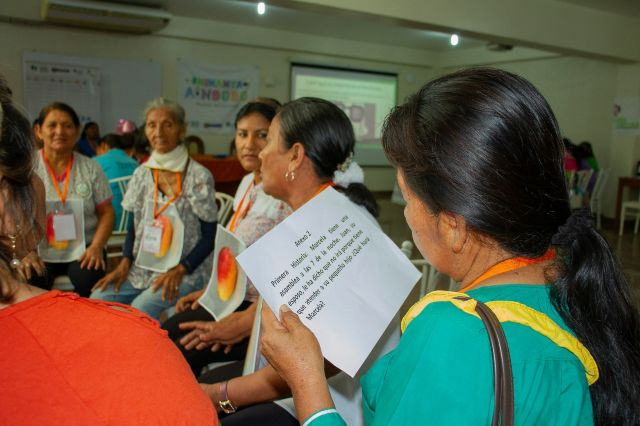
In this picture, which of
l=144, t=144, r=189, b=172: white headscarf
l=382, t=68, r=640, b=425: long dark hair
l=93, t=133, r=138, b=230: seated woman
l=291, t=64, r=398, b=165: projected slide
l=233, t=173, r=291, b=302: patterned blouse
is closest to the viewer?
l=382, t=68, r=640, b=425: long dark hair

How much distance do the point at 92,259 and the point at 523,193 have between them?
2.36 m

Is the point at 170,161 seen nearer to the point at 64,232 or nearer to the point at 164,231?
the point at 164,231

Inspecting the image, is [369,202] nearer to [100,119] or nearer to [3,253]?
[3,253]

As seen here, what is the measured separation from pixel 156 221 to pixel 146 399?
6.19 feet

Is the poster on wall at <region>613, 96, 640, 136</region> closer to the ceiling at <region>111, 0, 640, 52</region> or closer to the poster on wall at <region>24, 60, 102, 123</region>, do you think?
the ceiling at <region>111, 0, 640, 52</region>

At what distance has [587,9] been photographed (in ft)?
22.0

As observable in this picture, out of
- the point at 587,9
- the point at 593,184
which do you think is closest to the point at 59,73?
the point at 587,9

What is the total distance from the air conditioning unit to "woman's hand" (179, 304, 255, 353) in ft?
20.3

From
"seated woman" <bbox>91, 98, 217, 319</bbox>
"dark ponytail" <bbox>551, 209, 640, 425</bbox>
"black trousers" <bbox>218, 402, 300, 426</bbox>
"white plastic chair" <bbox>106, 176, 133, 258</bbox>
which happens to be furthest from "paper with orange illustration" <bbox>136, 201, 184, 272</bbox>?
"dark ponytail" <bbox>551, 209, 640, 425</bbox>

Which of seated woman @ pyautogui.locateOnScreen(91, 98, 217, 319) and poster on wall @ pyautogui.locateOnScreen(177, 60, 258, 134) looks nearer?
seated woman @ pyautogui.locateOnScreen(91, 98, 217, 319)

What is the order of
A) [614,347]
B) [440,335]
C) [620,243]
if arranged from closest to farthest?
[440,335]
[614,347]
[620,243]

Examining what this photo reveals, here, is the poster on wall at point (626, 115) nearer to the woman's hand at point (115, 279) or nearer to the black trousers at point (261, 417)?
the woman's hand at point (115, 279)

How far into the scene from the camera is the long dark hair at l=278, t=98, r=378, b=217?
1610mm

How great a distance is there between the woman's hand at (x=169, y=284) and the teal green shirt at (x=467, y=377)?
1.80 m
